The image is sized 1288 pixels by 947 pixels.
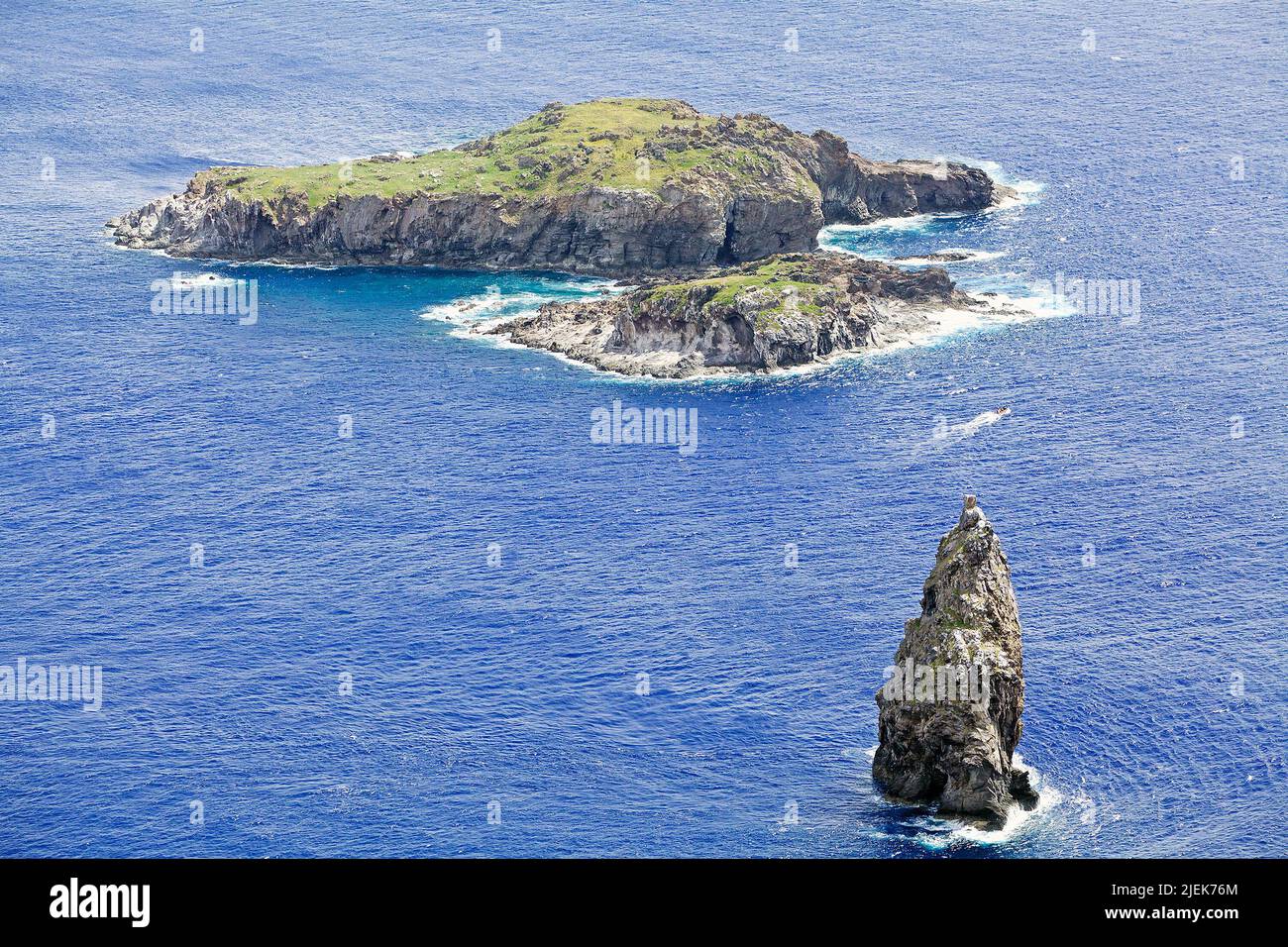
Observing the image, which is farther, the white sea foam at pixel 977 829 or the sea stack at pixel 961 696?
the sea stack at pixel 961 696

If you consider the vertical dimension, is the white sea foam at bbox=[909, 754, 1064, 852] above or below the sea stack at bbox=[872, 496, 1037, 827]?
below

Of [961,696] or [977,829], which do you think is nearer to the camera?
[977,829]

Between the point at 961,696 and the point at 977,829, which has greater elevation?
the point at 961,696

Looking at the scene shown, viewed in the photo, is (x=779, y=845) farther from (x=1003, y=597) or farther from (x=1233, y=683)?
(x=1233, y=683)

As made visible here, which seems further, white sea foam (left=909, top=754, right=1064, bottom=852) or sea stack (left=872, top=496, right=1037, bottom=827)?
sea stack (left=872, top=496, right=1037, bottom=827)

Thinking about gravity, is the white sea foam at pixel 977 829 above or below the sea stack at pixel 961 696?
below
